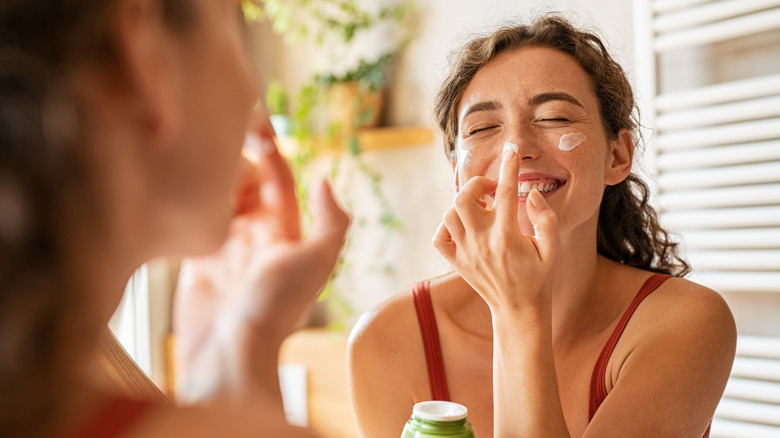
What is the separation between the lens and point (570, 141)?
0.96 metres

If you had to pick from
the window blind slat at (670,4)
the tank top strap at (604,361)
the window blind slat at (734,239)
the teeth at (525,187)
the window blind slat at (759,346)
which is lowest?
the window blind slat at (759,346)

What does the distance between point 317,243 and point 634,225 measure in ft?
2.92

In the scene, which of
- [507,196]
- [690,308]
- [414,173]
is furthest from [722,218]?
[414,173]

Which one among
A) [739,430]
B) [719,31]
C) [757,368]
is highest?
[719,31]

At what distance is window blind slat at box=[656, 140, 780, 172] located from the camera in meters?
1.26

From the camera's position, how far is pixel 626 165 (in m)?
1.06

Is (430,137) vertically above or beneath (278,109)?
beneath

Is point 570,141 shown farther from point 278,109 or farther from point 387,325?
point 278,109

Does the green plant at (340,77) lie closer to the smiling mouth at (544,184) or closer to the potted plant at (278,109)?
the potted plant at (278,109)

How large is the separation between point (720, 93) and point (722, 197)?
0.20 metres

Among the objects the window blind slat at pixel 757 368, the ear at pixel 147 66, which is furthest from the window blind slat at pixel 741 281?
the ear at pixel 147 66

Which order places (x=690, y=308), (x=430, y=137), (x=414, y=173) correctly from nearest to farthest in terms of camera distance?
(x=690, y=308) → (x=430, y=137) → (x=414, y=173)

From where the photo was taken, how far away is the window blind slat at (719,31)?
123 centimetres

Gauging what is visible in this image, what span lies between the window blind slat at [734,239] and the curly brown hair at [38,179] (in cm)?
127
